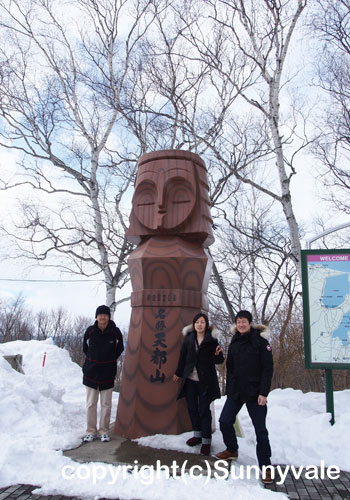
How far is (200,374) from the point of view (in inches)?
172

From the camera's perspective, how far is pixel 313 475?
389 cm

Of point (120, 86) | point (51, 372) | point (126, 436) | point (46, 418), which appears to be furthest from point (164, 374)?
point (120, 86)

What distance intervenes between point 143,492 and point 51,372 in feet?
21.0

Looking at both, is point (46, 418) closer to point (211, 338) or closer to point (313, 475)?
point (211, 338)

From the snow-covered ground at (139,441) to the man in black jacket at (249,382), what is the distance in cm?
26

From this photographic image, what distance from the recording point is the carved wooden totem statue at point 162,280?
4910mm

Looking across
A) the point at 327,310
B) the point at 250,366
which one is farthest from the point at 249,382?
the point at 327,310

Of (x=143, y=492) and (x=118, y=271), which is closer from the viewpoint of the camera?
(x=143, y=492)

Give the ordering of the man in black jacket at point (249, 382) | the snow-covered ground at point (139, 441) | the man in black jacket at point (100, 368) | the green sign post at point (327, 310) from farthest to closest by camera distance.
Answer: the green sign post at point (327, 310) < the man in black jacket at point (100, 368) < the man in black jacket at point (249, 382) < the snow-covered ground at point (139, 441)

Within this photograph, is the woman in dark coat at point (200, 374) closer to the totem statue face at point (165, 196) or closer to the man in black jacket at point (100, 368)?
the man in black jacket at point (100, 368)

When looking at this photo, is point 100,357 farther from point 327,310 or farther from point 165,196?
point 327,310

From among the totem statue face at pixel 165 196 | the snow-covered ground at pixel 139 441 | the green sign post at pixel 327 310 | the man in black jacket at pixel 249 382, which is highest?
the totem statue face at pixel 165 196

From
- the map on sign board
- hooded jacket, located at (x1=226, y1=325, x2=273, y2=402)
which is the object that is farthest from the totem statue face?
hooded jacket, located at (x1=226, y1=325, x2=273, y2=402)

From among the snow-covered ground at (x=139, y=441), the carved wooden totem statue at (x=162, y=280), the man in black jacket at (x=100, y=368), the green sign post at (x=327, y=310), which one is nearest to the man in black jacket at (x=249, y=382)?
the snow-covered ground at (x=139, y=441)
